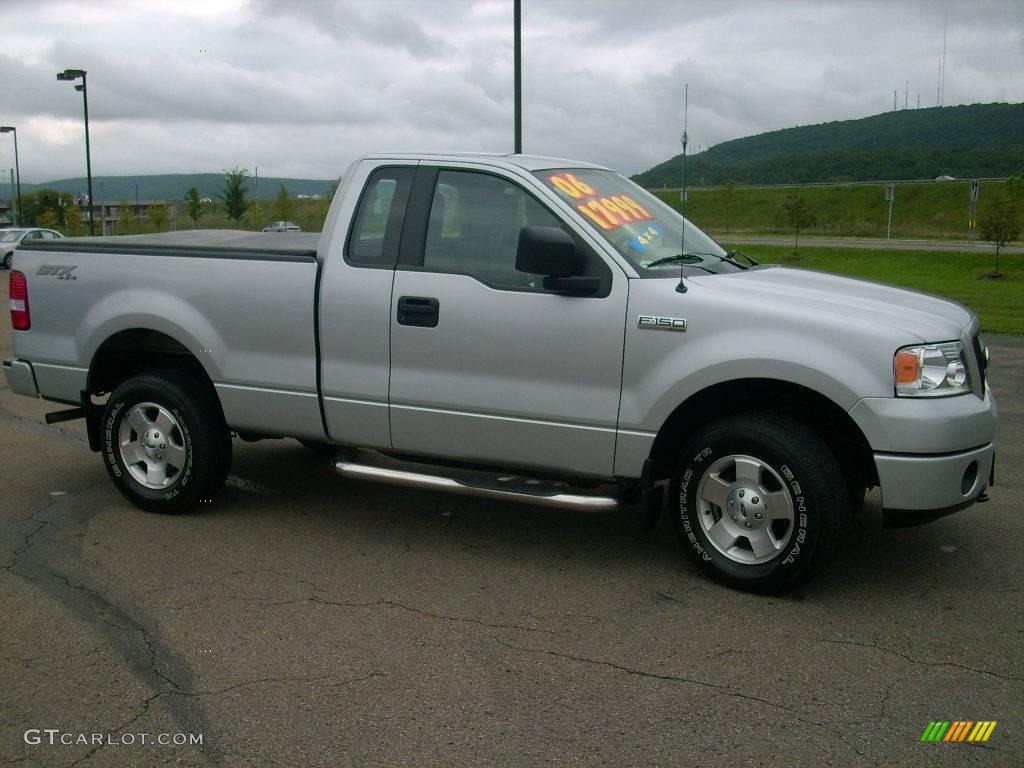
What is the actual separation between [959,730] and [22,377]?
215 inches

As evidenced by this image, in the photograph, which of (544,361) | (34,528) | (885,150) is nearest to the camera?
(544,361)

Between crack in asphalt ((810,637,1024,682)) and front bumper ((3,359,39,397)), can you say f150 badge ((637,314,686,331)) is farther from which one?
front bumper ((3,359,39,397))

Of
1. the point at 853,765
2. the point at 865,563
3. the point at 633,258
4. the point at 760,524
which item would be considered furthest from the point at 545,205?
the point at 853,765

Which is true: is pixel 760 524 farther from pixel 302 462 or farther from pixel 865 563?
pixel 302 462

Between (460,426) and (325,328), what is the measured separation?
0.90 m

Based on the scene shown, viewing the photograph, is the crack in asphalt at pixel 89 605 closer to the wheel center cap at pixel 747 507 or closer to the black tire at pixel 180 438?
the black tire at pixel 180 438

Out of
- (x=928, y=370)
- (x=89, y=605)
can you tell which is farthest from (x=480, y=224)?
(x=89, y=605)

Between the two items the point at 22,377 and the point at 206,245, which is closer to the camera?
the point at 206,245

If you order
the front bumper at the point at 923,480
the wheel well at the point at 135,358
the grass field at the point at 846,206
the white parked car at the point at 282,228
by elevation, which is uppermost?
the grass field at the point at 846,206

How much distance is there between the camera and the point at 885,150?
394ft

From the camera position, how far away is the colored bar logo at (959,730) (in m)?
3.44

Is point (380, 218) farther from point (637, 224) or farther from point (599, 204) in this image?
point (637, 224)

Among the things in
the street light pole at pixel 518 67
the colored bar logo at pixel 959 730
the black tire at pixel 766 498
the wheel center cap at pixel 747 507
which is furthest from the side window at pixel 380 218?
the street light pole at pixel 518 67

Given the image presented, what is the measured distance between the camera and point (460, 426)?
512 cm
